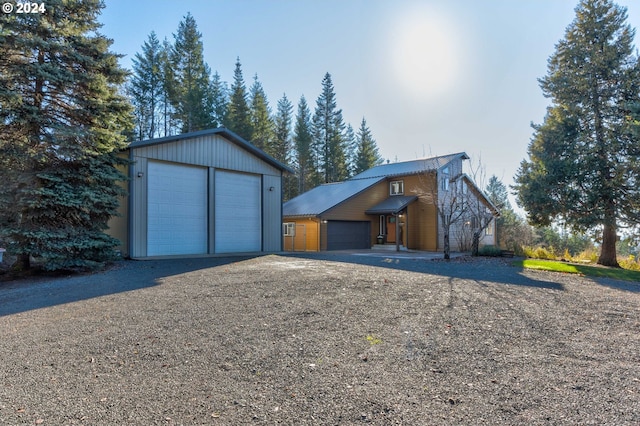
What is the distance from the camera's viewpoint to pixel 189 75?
27719 millimetres

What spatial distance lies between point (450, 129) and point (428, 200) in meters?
Result: 4.38

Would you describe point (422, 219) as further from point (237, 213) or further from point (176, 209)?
point (176, 209)

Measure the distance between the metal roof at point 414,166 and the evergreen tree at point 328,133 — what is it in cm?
1018

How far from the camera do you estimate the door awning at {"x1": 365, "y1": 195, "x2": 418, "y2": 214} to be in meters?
22.4

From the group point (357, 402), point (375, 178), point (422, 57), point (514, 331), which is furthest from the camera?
point (375, 178)

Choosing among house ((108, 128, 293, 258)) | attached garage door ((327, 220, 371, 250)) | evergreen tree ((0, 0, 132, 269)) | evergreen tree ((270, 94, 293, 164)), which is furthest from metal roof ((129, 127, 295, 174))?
evergreen tree ((270, 94, 293, 164))

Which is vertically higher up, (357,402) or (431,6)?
(431,6)

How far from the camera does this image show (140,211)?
13.9 m

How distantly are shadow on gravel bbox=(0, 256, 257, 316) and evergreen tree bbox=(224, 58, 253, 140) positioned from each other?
20.9 meters

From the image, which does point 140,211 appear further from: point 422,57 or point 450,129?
point 450,129

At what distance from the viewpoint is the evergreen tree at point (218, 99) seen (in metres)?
28.2

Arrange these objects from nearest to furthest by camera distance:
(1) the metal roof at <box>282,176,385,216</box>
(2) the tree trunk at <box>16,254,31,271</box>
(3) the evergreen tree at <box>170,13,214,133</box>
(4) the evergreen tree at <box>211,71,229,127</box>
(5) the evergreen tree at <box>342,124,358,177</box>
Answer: (2) the tree trunk at <box>16,254,31,271</box> < (1) the metal roof at <box>282,176,385,216</box> < (3) the evergreen tree at <box>170,13,214,133</box> < (4) the evergreen tree at <box>211,71,229,127</box> < (5) the evergreen tree at <box>342,124,358,177</box>

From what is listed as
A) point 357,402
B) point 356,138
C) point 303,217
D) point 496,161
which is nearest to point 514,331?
point 357,402

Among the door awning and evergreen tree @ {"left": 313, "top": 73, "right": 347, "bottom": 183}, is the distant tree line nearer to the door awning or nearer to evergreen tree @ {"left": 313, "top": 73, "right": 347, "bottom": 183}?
evergreen tree @ {"left": 313, "top": 73, "right": 347, "bottom": 183}
